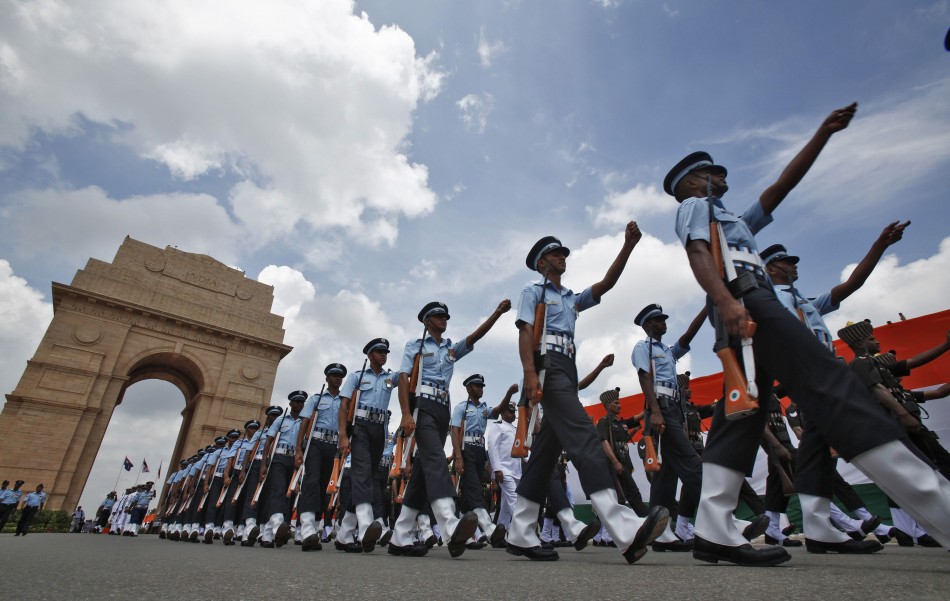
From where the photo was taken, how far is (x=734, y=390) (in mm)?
2316

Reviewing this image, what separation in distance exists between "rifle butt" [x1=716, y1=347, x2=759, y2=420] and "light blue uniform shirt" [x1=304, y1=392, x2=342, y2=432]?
5.42m

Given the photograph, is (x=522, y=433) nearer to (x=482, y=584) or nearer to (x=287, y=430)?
(x=482, y=584)

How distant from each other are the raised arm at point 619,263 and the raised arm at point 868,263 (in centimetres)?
188

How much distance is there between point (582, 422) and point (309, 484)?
4.42 metres

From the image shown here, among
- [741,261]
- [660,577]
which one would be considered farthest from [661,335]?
[660,577]

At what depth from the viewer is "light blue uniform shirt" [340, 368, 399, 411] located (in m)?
5.95

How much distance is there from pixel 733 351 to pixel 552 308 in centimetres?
170

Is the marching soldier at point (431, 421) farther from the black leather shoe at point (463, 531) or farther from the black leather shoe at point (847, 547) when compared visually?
the black leather shoe at point (847, 547)

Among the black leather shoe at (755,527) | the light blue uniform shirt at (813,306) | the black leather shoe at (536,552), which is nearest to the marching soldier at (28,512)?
the black leather shoe at (536,552)

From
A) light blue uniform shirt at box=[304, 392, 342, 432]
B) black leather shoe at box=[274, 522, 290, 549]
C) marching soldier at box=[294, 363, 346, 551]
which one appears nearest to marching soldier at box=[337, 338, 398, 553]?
marching soldier at box=[294, 363, 346, 551]

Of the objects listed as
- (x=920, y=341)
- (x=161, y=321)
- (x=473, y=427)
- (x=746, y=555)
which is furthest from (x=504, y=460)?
(x=161, y=321)

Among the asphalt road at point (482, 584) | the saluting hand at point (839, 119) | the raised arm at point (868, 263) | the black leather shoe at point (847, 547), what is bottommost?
the asphalt road at point (482, 584)

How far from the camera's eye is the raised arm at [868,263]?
3.71m

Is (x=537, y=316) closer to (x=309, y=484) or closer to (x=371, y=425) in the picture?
(x=371, y=425)
